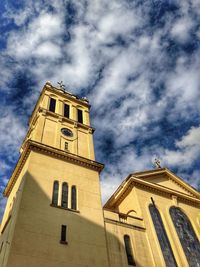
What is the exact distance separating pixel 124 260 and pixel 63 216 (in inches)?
204

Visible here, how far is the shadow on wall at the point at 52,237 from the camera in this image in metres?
16.5

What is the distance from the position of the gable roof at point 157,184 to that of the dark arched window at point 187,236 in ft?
7.34

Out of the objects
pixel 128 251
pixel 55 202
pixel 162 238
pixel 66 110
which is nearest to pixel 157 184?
pixel 162 238

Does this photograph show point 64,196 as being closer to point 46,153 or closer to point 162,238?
point 46,153

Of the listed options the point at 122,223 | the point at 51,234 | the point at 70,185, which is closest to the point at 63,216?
the point at 51,234

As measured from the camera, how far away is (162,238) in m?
22.4

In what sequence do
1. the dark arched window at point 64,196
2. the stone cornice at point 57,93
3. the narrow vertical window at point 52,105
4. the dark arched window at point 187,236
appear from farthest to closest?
the stone cornice at point 57,93
the narrow vertical window at point 52,105
the dark arched window at point 187,236
the dark arched window at point 64,196

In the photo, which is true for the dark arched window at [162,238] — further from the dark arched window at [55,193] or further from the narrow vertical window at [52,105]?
the narrow vertical window at [52,105]

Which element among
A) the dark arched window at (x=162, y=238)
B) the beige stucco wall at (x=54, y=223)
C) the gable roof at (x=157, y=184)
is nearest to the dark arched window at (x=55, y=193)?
the beige stucco wall at (x=54, y=223)

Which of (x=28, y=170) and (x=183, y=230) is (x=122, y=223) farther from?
(x=28, y=170)

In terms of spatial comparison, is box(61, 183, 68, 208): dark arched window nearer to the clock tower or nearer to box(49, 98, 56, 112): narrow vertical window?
the clock tower

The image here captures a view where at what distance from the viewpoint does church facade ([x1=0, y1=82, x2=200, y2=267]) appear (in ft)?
58.0

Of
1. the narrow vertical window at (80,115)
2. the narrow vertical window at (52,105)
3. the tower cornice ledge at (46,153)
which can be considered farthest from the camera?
the narrow vertical window at (80,115)

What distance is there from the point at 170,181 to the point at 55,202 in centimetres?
1416
